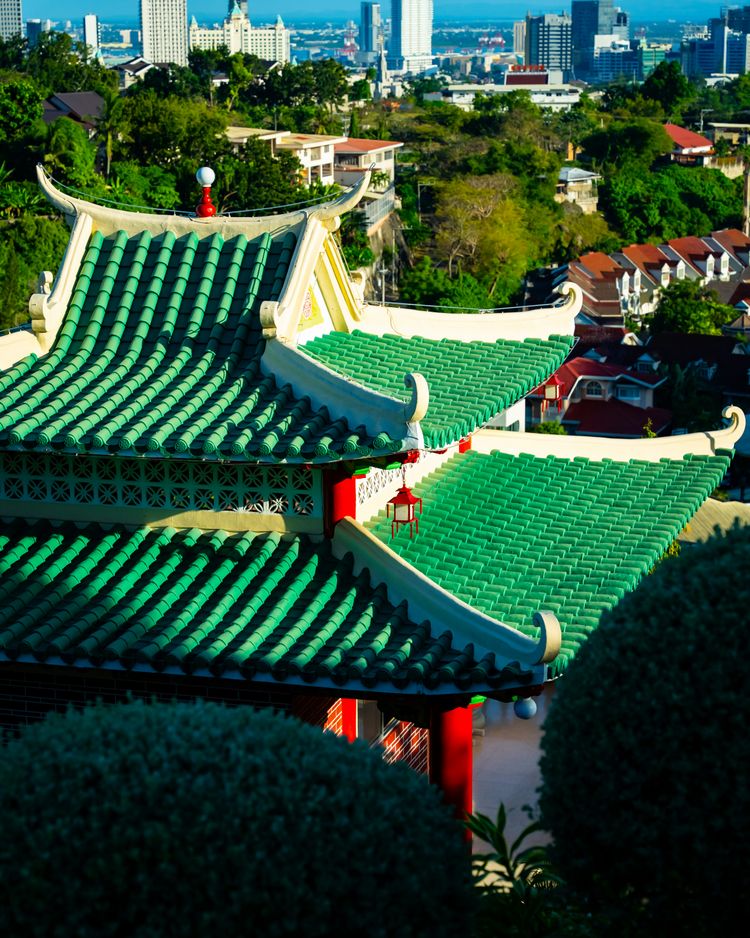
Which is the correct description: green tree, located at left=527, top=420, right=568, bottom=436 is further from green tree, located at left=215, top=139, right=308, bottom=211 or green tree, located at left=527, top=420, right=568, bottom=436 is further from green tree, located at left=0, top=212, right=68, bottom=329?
green tree, located at left=0, top=212, right=68, bottom=329

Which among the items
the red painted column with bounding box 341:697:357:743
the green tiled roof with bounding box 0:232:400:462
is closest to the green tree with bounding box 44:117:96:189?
the green tiled roof with bounding box 0:232:400:462

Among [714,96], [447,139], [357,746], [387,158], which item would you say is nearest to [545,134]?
[447,139]

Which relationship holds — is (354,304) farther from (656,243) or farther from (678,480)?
(656,243)

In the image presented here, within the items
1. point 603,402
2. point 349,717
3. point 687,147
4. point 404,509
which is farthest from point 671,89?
point 349,717

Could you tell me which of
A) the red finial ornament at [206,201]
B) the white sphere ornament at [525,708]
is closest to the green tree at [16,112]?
the red finial ornament at [206,201]

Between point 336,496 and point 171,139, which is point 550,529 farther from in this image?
point 171,139

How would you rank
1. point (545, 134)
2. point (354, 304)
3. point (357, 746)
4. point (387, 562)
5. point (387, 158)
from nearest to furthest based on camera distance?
point (357, 746), point (387, 562), point (354, 304), point (387, 158), point (545, 134)
